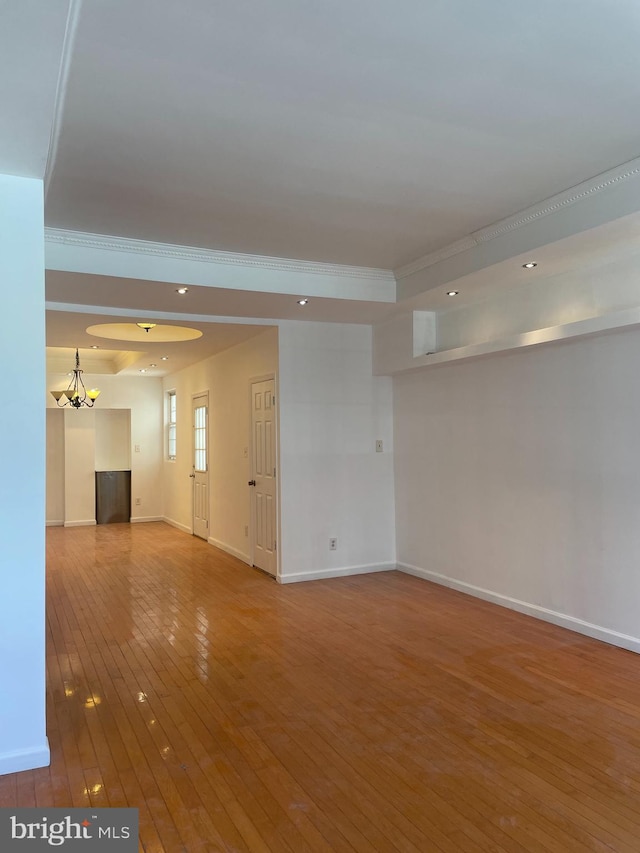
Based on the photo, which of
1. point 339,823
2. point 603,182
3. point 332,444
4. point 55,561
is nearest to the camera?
point 339,823

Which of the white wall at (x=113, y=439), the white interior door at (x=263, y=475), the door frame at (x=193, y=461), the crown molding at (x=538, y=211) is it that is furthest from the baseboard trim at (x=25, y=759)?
the white wall at (x=113, y=439)

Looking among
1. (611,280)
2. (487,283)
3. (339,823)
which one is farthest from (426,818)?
(487,283)

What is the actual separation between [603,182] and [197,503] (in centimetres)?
692

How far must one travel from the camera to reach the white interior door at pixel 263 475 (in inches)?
247

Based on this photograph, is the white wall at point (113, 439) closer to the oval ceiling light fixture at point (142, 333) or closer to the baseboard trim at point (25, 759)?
the oval ceiling light fixture at point (142, 333)

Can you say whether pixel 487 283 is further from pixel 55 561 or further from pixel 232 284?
pixel 55 561

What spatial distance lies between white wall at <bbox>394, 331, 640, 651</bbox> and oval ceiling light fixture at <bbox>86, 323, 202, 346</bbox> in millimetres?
2655

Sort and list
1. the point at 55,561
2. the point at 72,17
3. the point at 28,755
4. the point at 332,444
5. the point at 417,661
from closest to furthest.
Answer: the point at 72,17, the point at 28,755, the point at 417,661, the point at 332,444, the point at 55,561

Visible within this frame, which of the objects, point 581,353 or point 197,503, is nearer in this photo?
point 581,353

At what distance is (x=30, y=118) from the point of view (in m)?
2.27

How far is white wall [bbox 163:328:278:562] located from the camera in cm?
682

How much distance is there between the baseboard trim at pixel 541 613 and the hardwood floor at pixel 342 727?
107mm

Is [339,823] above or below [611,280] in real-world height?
below

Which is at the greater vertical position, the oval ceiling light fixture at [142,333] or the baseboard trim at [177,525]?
the oval ceiling light fixture at [142,333]
